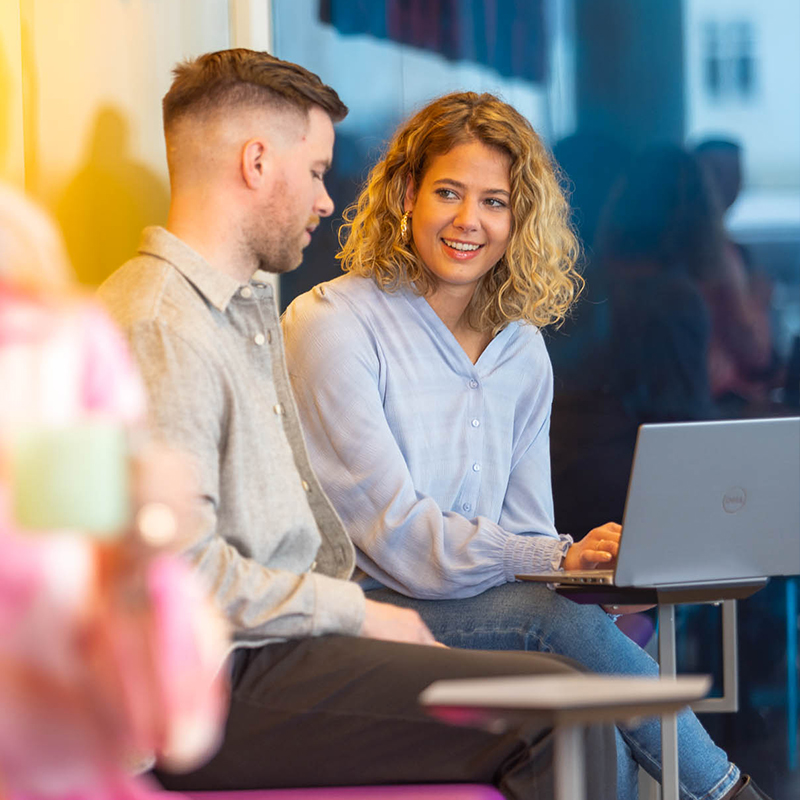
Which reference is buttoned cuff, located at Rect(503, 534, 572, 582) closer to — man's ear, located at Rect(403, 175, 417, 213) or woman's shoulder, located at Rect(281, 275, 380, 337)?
woman's shoulder, located at Rect(281, 275, 380, 337)

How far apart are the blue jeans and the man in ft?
0.90

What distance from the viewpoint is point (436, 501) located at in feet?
6.91

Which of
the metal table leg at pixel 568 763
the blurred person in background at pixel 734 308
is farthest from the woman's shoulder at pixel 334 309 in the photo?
the metal table leg at pixel 568 763

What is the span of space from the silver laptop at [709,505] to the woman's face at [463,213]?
30.4 inches

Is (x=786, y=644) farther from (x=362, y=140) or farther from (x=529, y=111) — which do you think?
(x=362, y=140)

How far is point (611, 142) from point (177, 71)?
4.74 ft

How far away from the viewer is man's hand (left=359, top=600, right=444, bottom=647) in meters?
1.57

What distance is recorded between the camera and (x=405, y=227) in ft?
7.45

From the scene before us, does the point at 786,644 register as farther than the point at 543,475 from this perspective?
Yes

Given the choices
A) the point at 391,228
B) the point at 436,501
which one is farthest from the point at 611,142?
the point at 436,501

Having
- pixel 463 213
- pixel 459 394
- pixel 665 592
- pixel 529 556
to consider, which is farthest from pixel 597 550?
pixel 463 213

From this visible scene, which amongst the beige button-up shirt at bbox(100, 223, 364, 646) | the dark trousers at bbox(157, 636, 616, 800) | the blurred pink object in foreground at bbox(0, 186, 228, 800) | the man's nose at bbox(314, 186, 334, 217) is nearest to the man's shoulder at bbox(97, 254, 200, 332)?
the beige button-up shirt at bbox(100, 223, 364, 646)

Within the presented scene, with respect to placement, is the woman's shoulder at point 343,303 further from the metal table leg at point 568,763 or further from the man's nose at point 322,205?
the metal table leg at point 568,763

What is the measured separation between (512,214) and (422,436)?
50 cm
